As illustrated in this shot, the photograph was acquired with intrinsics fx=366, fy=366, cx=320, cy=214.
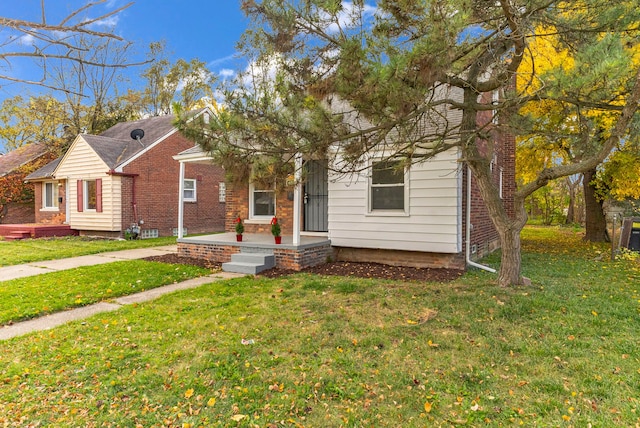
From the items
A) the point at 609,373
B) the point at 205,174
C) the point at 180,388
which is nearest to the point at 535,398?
the point at 609,373

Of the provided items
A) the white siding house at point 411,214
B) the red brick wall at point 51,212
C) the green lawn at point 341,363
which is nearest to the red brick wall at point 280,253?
the white siding house at point 411,214

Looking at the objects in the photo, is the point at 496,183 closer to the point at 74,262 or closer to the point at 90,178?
the point at 74,262

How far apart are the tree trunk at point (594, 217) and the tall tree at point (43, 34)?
14340mm

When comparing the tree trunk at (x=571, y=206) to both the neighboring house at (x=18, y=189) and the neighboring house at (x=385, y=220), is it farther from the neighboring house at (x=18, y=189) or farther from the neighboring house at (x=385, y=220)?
the neighboring house at (x=18, y=189)

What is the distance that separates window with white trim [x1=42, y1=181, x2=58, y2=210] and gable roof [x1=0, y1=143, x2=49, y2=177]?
3.02 m

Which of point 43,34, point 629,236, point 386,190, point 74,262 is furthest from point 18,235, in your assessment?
point 629,236

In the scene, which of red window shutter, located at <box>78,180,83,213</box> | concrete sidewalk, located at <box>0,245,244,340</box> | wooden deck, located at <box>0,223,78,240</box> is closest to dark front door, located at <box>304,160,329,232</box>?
concrete sidewalk, located at <box>0,245,244,340</box>

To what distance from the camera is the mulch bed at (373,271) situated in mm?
6777

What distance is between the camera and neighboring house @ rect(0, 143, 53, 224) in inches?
701

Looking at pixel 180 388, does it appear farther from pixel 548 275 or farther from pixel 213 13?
pixel 213 13

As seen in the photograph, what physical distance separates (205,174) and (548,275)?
13062 mm

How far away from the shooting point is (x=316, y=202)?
955 cm

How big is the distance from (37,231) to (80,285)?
1050cm

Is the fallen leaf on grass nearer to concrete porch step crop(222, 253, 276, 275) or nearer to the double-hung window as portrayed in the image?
concrete porch step crop(222, 253, 276, 275)
